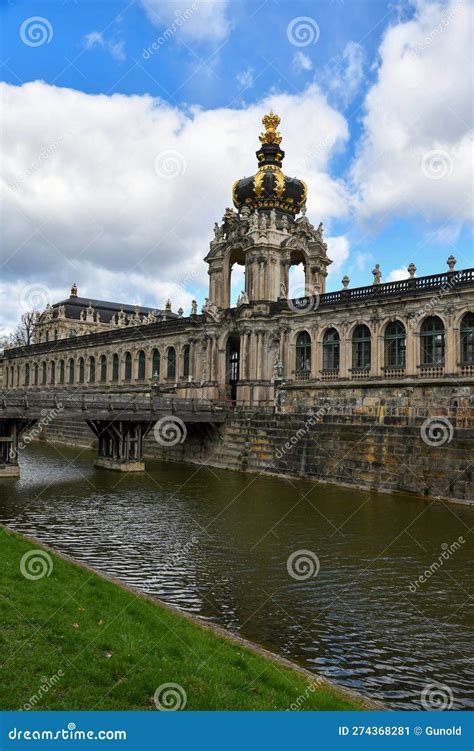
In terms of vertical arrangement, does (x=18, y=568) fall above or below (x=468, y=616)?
above

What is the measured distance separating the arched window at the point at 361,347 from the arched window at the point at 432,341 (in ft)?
12.7

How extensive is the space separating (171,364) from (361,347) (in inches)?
898

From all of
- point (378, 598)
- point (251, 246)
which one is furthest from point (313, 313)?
point (378, 598)

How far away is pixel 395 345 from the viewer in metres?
37.3

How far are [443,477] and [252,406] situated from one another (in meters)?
16.9

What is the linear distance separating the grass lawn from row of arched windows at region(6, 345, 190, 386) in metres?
43.8

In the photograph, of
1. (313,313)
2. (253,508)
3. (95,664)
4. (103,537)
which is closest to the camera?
(95,664)

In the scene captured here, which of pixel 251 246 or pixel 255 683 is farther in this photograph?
pixel 251 246

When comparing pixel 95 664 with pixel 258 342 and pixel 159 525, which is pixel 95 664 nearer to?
pixel 159 525

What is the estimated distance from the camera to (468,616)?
44.5ft
